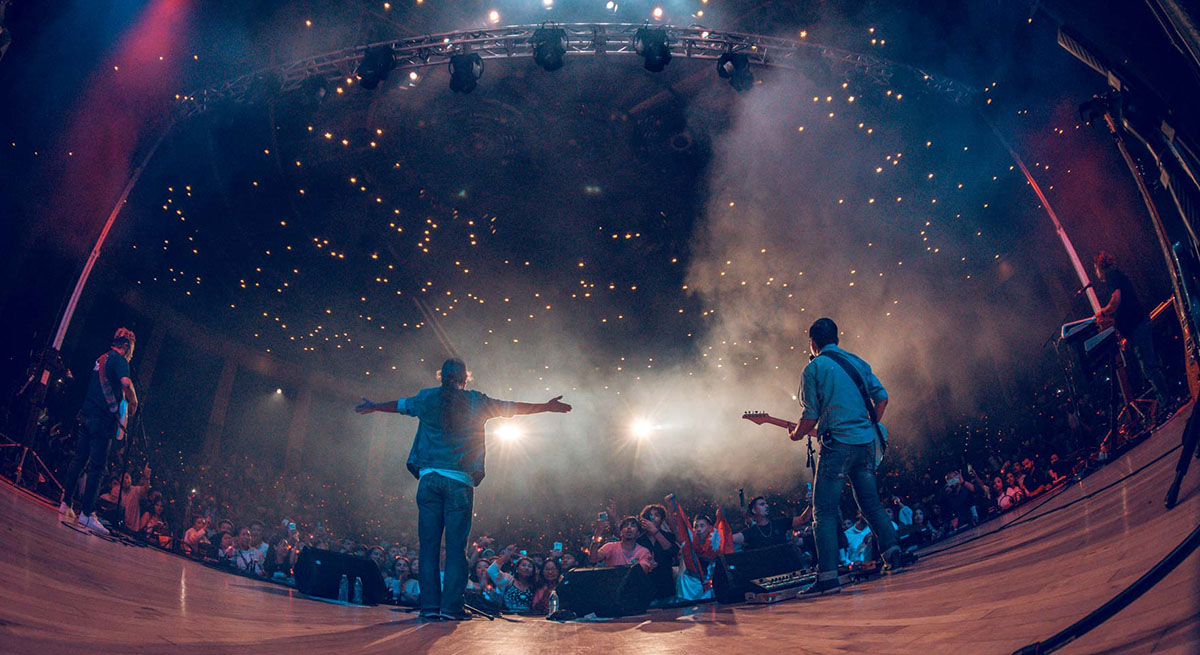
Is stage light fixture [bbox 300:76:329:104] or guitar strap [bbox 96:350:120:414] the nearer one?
guitar strap [bbox 96:350:120:414]

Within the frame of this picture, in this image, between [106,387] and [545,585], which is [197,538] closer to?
[106,387]

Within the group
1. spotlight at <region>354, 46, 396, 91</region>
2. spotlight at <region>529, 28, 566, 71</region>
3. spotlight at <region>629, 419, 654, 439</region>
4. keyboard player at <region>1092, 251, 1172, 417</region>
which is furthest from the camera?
spotlight at <region>629, 419, 654, 439</region>

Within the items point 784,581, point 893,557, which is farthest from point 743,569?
point 893,557

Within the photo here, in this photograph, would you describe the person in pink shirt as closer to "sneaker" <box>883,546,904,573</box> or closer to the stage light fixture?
"sneaker" <box>883,546,904,573</box>

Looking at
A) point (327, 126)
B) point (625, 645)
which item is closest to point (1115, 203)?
point (625, 645)

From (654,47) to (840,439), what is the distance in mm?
6991

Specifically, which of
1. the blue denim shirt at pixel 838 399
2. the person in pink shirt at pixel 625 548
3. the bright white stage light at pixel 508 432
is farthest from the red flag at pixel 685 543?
the bright white stage light at pixel 508 432

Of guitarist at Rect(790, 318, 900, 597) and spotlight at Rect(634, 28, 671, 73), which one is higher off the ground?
spotlight at Rect(634, 28, 671, 73)

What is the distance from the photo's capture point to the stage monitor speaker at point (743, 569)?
4.33 metres

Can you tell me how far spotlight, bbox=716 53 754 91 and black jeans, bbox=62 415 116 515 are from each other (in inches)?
371

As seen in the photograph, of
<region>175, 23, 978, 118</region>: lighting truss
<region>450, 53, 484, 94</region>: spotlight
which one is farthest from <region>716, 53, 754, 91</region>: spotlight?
<region>450, 53, 484, 94</region>: spotlight

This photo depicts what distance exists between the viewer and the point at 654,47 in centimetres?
781

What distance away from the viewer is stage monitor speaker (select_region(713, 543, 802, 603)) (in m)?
4.33

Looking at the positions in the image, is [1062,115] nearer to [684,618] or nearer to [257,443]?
[684,618]
